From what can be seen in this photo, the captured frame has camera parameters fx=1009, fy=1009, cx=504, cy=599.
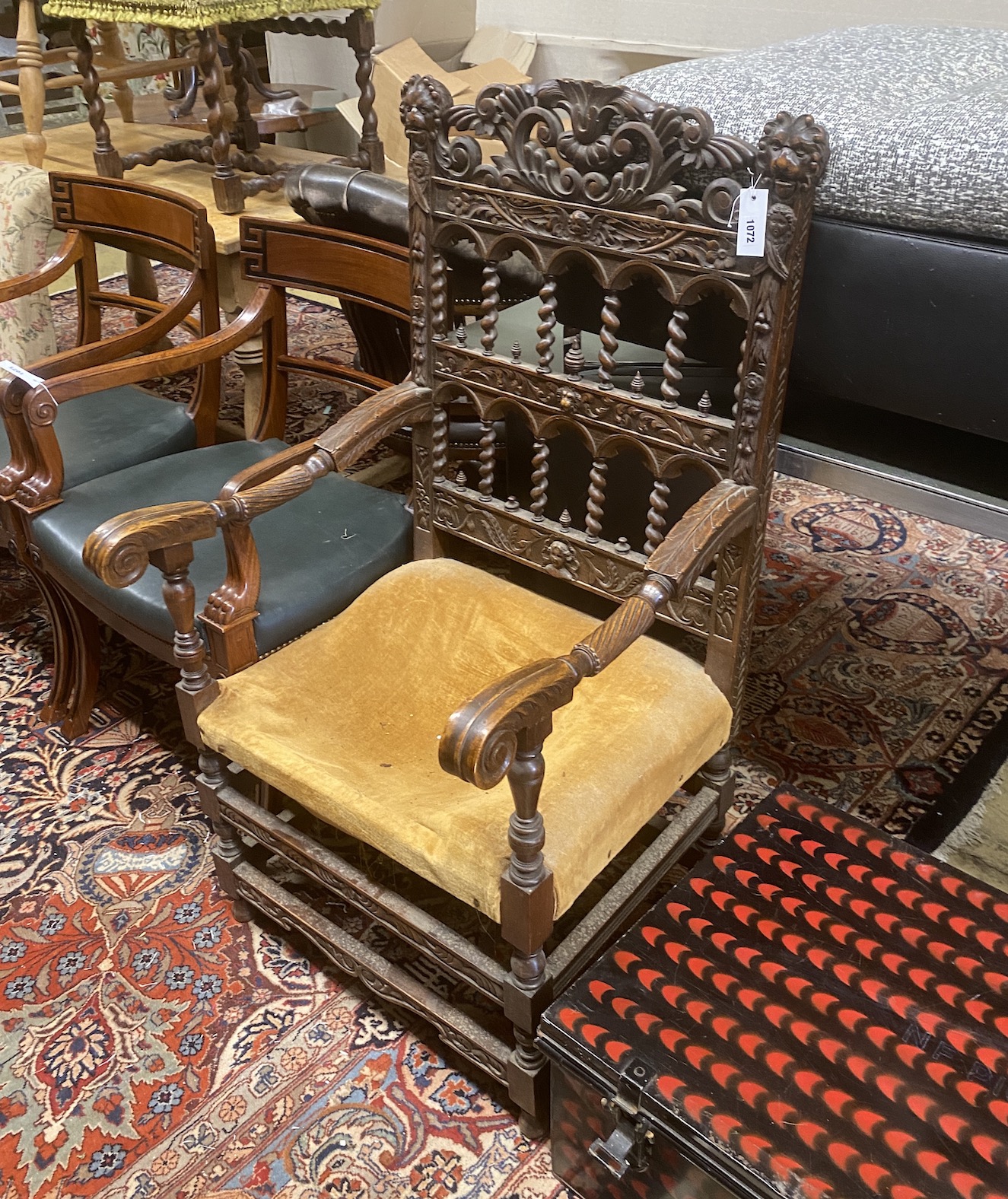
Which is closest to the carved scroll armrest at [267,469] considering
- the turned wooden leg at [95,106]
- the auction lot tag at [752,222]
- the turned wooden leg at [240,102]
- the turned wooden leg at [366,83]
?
the auction lot tag at [752,222]

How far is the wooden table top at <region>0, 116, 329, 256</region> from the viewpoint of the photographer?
309 cm

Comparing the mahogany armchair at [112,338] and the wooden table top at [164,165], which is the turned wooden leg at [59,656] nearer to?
the mahogany armchair at [112,338]

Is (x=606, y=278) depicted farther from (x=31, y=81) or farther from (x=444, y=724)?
(x=31, y=81)

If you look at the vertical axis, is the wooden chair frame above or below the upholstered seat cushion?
above

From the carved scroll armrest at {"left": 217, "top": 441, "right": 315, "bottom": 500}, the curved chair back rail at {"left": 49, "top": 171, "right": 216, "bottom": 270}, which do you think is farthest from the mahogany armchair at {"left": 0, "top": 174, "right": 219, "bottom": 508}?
the carved scroll armrest at {"left": 217, "top": 441, "right": 315, "bottom": 500}

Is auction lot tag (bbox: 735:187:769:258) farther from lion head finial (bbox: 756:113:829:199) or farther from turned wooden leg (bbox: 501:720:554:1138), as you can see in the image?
turned wooden leg (bbox: 501:720:554:1138)

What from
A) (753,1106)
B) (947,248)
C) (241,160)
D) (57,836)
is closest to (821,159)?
(947,248)

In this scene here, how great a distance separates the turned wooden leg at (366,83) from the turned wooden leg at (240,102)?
42 centimetres

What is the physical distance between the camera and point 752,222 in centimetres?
122

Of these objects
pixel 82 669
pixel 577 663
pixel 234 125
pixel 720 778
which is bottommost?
pixel 82 669

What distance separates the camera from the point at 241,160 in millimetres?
3404

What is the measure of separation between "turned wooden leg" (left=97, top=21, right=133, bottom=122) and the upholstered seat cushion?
3.66m

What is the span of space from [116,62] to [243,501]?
162 inches

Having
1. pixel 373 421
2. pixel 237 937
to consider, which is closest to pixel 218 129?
pixel 373 421
